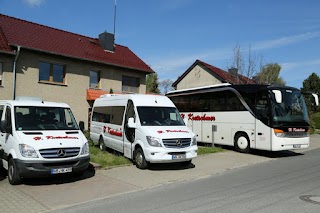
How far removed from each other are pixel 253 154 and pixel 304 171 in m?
4.63

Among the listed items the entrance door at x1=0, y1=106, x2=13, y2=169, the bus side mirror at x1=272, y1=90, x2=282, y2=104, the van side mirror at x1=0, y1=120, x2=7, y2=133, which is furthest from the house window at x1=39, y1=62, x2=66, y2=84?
the bus side mirror at x1=272, y1=90, x2=282, y2=104

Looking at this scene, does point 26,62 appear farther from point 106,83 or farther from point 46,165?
point 46,165

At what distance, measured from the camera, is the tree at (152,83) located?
53312mm

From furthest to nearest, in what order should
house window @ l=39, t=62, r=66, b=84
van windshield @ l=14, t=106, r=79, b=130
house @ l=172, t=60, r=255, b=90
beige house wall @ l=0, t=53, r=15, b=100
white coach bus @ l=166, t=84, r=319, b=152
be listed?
house @ l=172, t=60, r=255, b=90, house window @ l=39, t=62, r=66, b=84, beige house wall @ l=0, t=53, r=15, b=100, white coach bus @ l=166, t=84, r=319, b=152, van windshield @ l=14, t=106, r=79, b=130

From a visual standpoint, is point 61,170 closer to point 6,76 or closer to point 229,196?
point 229,196

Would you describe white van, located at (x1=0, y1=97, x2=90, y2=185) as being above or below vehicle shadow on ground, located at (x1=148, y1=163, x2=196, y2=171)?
above

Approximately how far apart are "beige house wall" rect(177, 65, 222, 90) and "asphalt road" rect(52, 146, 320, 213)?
27.1 m

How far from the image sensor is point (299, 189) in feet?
26.0

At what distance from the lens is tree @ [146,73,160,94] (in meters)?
53.3

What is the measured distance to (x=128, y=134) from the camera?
11.8 metres

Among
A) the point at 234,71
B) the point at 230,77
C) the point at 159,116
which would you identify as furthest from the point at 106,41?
the point at 159,116

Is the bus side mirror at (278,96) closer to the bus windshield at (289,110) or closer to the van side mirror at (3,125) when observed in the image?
the bus windshield at (289,110)

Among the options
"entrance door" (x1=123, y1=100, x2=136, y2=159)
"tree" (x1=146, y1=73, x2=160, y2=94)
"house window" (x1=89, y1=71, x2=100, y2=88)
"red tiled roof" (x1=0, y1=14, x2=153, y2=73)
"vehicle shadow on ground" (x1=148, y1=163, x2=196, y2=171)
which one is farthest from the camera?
"tree" (x1=146, y1=73, x2=160, y2=94)

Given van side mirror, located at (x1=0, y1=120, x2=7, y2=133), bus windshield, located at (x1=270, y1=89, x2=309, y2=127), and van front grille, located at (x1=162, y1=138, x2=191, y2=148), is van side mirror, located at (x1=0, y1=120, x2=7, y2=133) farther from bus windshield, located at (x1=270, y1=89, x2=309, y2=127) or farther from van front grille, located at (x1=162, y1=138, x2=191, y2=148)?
bus windshield, located at (x1=270, y1=89, x2=309, y2=127)
